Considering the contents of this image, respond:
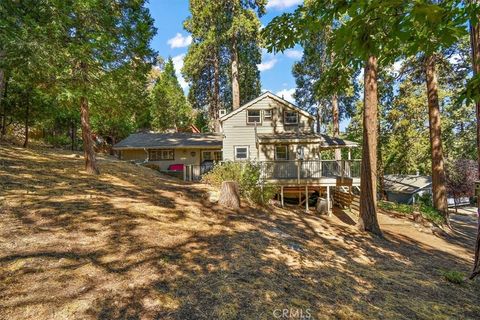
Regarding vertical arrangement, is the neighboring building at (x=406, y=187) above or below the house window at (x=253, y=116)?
below

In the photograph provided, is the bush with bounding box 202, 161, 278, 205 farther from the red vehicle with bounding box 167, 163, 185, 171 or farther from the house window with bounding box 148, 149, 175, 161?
the house window with bounding box 148, 149, 175, 161

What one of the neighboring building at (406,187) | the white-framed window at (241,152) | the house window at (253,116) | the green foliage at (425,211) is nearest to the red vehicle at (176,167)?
the white-framed window at (241,152)

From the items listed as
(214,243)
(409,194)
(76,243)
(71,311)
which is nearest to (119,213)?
(76,243)

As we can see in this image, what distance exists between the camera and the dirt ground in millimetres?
3602

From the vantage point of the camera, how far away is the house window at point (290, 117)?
61.7ft

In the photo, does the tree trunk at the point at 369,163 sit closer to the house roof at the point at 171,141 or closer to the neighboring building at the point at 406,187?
the house roof at the point at 171,141

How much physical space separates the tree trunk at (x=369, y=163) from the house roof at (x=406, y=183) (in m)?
24.6

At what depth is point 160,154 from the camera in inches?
944

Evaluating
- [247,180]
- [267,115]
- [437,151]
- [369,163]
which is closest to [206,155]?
[267,115]

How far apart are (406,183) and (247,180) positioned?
95.6 feet

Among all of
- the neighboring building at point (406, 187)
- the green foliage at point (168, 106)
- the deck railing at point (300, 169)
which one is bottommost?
the neighboring building at point (406, 187)

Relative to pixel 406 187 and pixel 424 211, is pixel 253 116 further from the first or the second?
pixel 406 187

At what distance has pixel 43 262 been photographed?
424 cm

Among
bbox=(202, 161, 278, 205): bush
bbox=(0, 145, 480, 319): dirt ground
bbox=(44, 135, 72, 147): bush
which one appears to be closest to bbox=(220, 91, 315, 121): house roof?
bbox=(202, 161, 278, 205): bush
